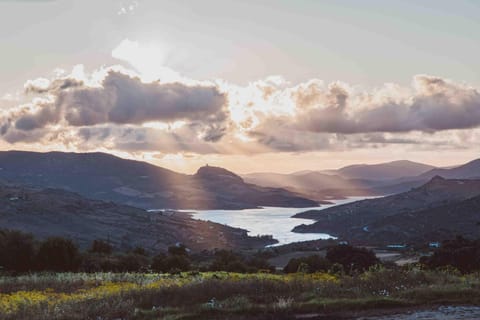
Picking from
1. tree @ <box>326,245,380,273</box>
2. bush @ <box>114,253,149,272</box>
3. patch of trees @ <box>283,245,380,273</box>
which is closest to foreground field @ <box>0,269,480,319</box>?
bush @ <box>114,253,149,272</box>

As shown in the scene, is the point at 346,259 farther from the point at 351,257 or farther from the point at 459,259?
the point at 459,259

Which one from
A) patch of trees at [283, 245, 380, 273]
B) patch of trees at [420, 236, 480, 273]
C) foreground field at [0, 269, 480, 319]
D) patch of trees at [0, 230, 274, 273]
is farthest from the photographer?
patch of trees at [283, 245, 380, 273]

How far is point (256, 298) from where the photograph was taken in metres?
18.7

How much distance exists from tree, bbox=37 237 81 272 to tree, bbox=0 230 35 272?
2.71ft

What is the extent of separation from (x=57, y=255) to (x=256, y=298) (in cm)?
3080

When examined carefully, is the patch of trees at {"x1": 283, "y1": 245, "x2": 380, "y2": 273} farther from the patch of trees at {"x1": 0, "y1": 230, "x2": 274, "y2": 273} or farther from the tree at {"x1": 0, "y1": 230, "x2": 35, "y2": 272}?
the tree at {"x1": 0, "y1": 230, "x2": 35, "y2": 272}

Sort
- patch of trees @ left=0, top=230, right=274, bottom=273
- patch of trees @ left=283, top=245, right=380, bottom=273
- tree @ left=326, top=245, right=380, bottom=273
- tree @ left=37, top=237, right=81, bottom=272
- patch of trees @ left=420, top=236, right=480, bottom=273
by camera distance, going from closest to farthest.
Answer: patch of trees @ left=420, top=236, right=480, bottom=273 → patch of trees @ left=0, top=230, right=274, bottom=273 → tree @ left=37, top=237, right=81, bottom=272 → patch of trees @ left=283, top=245, right=380, bottom=273 → tree @ left=326, top=245, right=380, bottom=273

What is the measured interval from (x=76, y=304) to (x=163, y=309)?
2984 mm

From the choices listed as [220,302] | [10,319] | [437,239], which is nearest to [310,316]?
[220,302]

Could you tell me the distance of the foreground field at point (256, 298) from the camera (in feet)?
54.9

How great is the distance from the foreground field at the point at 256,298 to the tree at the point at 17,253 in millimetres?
25324

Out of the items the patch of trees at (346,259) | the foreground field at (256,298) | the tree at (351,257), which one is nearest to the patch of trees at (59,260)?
the patch of trees at (346,259)

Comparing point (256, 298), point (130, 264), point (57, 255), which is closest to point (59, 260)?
point (57, 255)

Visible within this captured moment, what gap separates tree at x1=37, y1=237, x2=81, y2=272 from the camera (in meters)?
44.8
